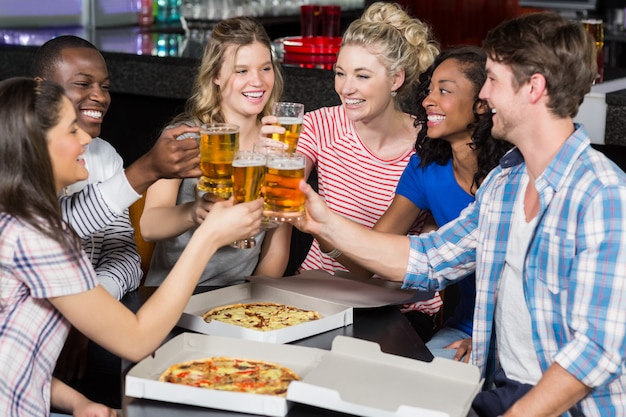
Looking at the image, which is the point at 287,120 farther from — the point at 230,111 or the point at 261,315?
the point at 230,111

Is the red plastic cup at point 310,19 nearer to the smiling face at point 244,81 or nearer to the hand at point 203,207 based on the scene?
the smiling face at point 244,81

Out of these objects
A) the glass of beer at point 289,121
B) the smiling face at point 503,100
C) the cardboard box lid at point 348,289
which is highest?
the smiling face at point 503,100

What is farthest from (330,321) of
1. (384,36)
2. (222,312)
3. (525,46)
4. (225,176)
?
(384,36)

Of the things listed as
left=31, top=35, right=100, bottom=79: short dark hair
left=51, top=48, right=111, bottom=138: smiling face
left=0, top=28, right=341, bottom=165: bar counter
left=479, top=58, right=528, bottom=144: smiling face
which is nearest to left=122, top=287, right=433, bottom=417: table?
left=479, top=58, right=528, bottom=144: smiling face

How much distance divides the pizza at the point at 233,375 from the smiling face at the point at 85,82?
105cm

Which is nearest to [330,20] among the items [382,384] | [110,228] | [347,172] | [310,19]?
[310,19]

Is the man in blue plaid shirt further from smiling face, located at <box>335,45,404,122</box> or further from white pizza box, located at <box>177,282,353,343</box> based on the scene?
smiling face, located at <box>335,45,404,122</box>

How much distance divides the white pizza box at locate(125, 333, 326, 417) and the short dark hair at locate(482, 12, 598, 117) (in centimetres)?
67

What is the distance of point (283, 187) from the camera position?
1.92 meters

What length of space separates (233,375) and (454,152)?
1.07m

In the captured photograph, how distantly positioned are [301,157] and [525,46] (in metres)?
0.49

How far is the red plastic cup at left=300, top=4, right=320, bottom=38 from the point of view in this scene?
452 cm

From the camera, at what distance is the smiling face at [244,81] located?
2646mm

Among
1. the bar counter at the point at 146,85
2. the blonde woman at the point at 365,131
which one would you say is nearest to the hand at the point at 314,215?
the blonde woman at the point at 365,131
